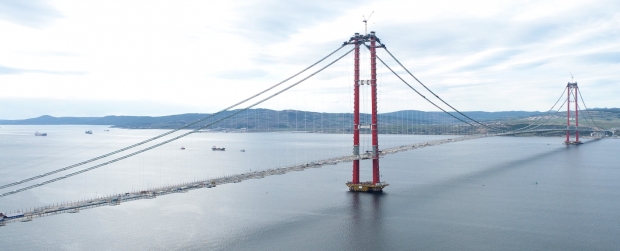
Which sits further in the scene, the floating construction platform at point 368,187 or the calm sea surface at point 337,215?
the floating construction platform at point 368,187

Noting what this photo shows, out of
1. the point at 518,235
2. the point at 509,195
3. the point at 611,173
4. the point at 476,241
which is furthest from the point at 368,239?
the point at 611,173

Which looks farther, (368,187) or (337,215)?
(368,187)

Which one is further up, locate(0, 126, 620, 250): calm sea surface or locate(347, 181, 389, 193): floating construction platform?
locate(347, 181, 389, 193): floating construction platform

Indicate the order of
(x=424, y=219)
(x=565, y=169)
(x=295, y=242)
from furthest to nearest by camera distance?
(x=565, y=169), (x=424, y=219), (x=295, y=242)

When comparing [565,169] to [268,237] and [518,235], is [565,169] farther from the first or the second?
[268,237]

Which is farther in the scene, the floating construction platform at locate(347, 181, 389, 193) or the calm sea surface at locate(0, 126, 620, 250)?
the floating construction platform at locate(347, 181, 389, 193)

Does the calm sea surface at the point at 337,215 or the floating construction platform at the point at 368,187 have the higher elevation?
the floating construction platform at the point at 368,187

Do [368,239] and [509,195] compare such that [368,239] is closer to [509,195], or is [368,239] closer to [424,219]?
[424,219]

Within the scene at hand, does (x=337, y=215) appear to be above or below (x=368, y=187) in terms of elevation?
below

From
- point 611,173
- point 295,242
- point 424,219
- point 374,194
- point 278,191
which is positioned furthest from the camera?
point 611,173

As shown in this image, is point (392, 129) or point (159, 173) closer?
point (159, 173)
